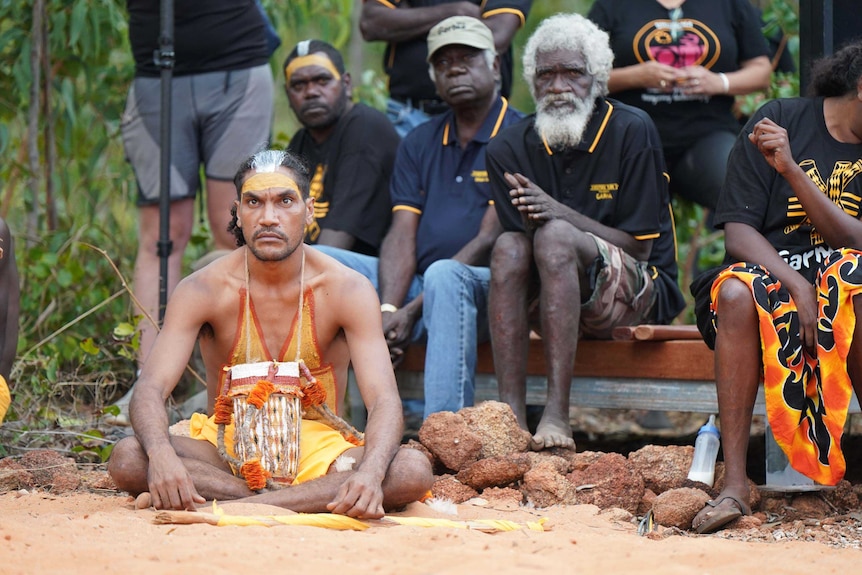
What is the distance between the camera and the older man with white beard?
5.16 m

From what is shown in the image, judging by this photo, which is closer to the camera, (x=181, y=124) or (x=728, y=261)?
(x=728, y=261)

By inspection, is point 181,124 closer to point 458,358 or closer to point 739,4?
point 458,358

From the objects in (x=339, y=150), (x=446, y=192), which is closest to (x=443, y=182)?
(x=446, y=192)

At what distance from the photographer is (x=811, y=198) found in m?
4.52

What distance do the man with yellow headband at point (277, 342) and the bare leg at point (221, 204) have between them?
5.37 feet

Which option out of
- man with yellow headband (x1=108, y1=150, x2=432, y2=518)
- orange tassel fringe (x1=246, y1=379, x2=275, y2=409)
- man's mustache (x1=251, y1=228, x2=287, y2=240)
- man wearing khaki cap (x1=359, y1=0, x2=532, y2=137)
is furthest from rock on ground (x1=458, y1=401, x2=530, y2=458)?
man wearing khaki cap (x1=359, y1=0, x2=532, y2=137)

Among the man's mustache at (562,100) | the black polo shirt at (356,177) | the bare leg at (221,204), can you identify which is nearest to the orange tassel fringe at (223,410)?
the black polo shirt at (356,177)

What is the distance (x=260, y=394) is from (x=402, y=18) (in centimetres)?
295

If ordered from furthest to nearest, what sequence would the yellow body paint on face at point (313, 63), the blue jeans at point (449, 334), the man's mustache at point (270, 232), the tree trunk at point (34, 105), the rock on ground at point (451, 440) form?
1. the tree trunk at point (34, 105)
2. the yellow body paint on face at point (313, 63)
3. the blue jeans at point (449, 334)
4. the rock on ground at point (451, 440)
5. the man's mustache at point (270, 232)

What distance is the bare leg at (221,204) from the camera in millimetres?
6328

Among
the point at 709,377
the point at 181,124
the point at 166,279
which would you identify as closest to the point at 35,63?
the point at 181,124

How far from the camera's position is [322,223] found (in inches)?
246

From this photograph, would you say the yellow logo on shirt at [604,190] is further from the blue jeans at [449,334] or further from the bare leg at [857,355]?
the bare leg at [857,355]

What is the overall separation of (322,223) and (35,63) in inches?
86.9
